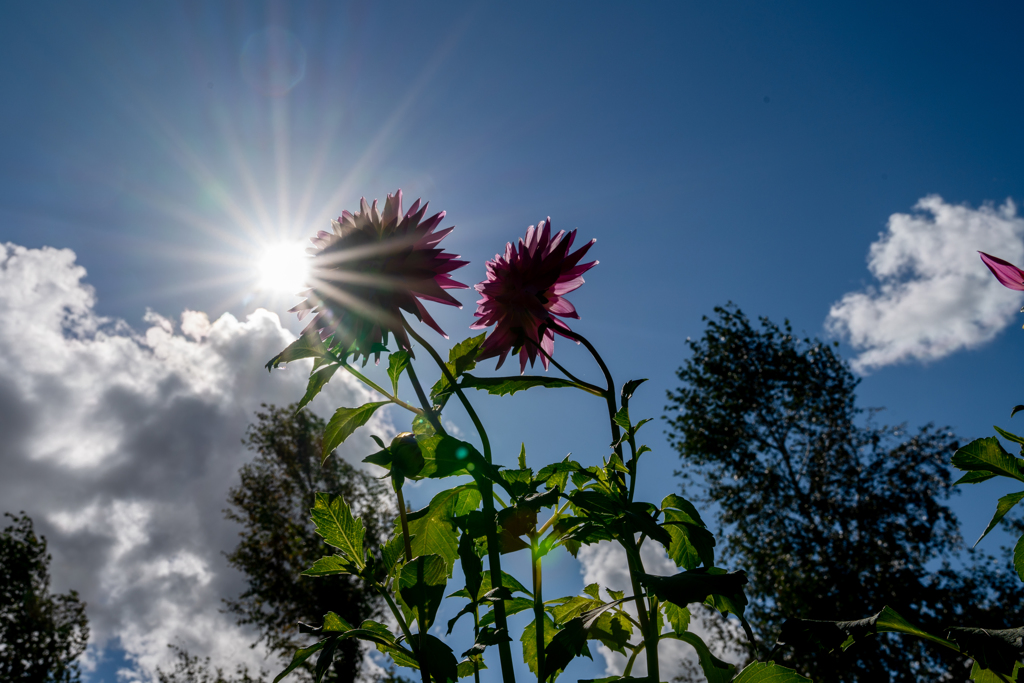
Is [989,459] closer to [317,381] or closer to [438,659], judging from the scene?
[438,659]

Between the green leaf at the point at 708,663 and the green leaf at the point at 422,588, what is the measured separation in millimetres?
336

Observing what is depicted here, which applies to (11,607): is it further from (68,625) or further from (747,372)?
(747,372)

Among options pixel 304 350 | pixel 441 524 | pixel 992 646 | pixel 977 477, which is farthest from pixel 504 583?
pixel 977 477

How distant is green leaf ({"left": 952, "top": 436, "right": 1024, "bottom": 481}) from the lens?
815mm

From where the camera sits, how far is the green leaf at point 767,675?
70 centimetres

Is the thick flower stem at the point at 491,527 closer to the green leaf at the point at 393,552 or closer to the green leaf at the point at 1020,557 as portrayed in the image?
the green leaf at the point at 393,552

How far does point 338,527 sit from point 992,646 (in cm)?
85

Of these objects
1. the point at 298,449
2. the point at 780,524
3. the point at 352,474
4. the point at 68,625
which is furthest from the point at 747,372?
the point at 68,625

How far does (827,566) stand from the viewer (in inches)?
552

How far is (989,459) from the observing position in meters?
0.82

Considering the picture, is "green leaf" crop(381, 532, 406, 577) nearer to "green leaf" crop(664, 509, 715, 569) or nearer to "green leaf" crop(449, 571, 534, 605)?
"green leaf" crop(449, 571, 534, 605)

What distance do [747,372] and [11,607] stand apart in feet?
93.3

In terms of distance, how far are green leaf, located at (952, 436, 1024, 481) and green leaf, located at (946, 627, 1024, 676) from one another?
0.80 ft

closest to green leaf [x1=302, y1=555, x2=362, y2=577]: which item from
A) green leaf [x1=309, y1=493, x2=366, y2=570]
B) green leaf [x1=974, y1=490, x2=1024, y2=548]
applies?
green leaf [x1=309, y1=493, x2=366, y2=570]
